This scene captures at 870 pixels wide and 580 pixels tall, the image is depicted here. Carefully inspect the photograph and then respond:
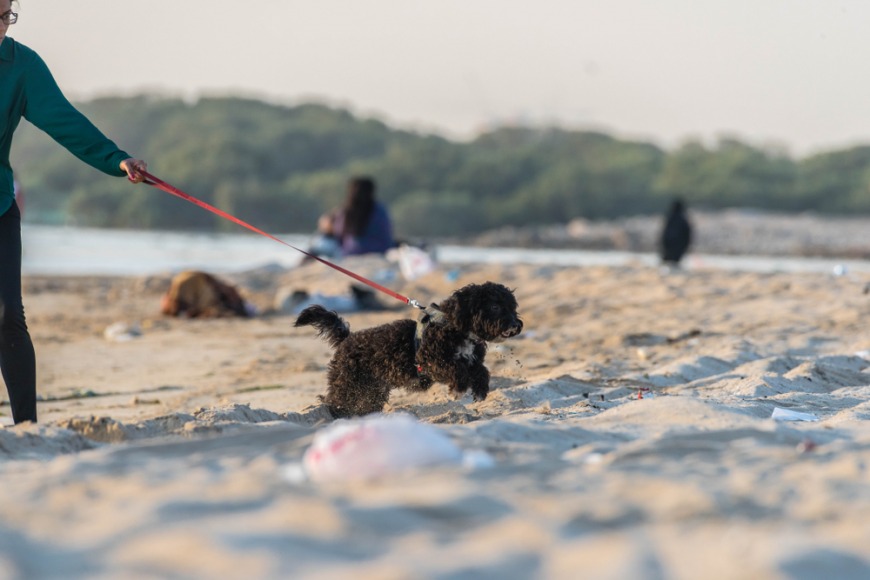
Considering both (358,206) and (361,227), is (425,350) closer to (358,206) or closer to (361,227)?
(358,206)

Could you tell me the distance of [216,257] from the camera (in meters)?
22.1

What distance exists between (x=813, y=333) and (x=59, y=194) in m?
44.1

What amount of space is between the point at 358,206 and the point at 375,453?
33.2 feet

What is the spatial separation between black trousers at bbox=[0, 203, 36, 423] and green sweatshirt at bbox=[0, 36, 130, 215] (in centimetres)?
11

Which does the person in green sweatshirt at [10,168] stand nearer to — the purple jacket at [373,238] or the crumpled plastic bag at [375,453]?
the crumpled plastic bag at [375,453]

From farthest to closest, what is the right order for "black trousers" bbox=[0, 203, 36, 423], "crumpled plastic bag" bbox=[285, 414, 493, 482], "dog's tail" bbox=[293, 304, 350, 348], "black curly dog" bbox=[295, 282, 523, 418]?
"dog's tail" bbox=[293, 304, 350, 348] → "black curly dog" bbox=[295, 282, 523, 418] → "black trousers" bbox=[0, 203, 36, 423] → "crumpled plastic bag" bbox=[285, 414, 493, 482]

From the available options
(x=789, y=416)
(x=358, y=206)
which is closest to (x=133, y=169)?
(x=789, y=416)

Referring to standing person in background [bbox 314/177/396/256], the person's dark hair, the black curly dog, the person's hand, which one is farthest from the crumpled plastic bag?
standing person in background [bbox 314/177/396/256]

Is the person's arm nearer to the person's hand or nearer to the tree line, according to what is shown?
the person's hand

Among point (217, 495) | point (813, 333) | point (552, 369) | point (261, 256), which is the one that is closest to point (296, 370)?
point (552, 369)

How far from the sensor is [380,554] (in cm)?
251

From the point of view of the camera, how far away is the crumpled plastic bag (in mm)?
3086

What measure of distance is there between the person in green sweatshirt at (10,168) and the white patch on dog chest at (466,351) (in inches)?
66.3

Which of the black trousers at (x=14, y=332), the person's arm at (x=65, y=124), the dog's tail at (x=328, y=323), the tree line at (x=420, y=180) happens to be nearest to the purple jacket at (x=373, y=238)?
the dog's tail at (x=328, y=323)
